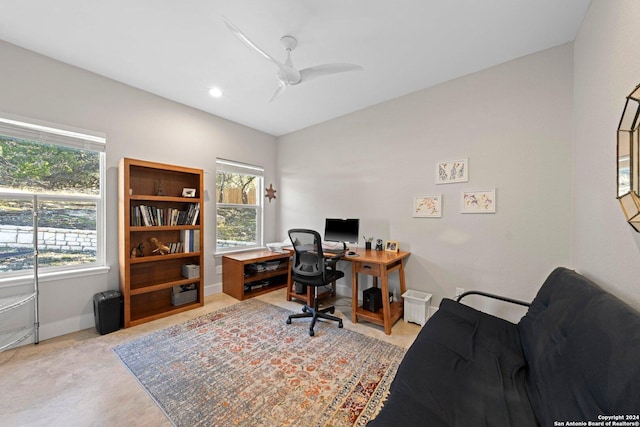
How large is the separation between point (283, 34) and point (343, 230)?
225 cm

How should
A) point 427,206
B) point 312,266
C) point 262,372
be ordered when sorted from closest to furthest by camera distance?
point 262,372
point 312,266
point 427,206

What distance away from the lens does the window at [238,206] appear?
381 cm

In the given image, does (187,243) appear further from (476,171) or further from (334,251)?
(476,171)

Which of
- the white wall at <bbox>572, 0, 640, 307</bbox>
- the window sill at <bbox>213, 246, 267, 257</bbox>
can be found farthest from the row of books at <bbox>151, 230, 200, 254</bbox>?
the white wall at <bbox>572, 0, 640, 307</bbox>

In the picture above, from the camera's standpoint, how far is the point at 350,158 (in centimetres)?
359

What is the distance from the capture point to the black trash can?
7.93ft

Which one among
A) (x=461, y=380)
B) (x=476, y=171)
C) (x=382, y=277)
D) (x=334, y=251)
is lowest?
(x=461, y=380)

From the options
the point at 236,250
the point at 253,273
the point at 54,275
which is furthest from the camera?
the point at 236,250

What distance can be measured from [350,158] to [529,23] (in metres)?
2.16

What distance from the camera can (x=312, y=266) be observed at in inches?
105

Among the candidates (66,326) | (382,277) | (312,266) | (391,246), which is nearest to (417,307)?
(382,277)

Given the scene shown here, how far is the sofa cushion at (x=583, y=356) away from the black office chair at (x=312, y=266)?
1670 mm

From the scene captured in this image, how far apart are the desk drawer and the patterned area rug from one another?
628 mm

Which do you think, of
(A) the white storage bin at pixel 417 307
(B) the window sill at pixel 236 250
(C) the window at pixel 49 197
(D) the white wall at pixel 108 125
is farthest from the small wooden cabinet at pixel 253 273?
(A) the white storage bin at pixel 417 307
